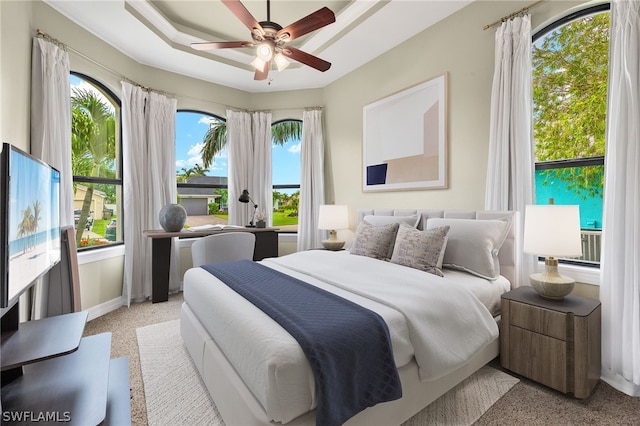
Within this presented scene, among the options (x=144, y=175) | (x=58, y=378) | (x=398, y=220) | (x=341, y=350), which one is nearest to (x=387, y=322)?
(x=341, y=350)

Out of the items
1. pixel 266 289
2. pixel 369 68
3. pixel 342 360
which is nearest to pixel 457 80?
pixel 369 68

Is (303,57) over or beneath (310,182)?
over

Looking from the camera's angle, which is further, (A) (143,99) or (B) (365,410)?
(A) (143,99)

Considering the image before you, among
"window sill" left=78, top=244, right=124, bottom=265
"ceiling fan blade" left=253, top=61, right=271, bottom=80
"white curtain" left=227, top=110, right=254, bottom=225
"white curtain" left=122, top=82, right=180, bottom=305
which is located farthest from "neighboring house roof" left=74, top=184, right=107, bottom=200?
"ceiling fan blade" left=253, top=61, right=271, bottom=80

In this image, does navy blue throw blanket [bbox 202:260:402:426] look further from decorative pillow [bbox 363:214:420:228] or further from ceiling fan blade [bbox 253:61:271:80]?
ceiling fan blade [bbox 253:61:271:80]

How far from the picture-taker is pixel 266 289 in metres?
1.88

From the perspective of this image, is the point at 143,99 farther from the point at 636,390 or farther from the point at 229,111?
the point at 636,390

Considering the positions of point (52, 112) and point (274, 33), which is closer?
point (274, 33)

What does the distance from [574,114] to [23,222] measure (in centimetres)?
341

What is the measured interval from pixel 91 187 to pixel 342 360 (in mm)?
3607

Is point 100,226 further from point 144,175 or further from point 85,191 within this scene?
point 144,175

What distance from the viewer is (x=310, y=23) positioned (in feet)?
7.15

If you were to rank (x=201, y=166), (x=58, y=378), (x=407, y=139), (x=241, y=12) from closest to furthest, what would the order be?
(x=58, y=378) → (x=241, y=12) → (x=407, y=139) → (x=201, y=166)

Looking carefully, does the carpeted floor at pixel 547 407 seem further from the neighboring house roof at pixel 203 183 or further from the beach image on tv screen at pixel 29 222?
the neighboring house roof at pixel 203 183
